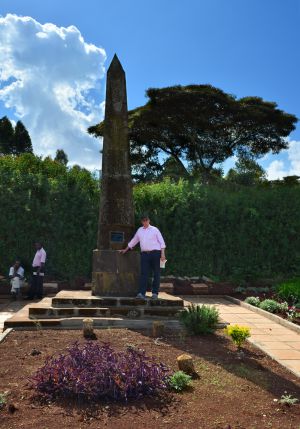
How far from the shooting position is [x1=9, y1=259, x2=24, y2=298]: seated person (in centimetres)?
1242

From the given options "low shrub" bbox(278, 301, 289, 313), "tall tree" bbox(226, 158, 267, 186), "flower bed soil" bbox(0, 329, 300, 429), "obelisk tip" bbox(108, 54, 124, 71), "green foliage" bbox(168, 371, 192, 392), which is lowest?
"flower bed soil" bbox(0, 329, 300, 429)

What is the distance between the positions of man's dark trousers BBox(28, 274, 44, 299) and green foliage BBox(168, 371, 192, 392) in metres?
8.36

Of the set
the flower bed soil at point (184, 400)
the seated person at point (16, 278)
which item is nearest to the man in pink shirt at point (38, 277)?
the seated person at point (16, 278)

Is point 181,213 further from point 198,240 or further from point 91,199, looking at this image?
point 91,199

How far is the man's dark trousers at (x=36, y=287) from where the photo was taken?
40.8ft

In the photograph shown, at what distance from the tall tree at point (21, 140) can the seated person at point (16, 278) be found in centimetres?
4258

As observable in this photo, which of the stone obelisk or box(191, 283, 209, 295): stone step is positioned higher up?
the stone obelisk

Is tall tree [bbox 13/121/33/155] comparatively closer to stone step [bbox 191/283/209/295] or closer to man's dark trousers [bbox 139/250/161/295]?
stone step [bbox 191/283/209/295]

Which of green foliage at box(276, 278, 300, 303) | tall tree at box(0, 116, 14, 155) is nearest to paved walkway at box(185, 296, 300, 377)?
green foliage at box(276, 278, 300, 303)

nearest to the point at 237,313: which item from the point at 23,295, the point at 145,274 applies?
the point at 145,274

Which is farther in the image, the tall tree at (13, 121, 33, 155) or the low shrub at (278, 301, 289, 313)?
the tall tree at (13, 121, 33, 155)

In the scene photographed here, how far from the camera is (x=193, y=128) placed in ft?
98.6

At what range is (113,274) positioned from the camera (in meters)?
8.87

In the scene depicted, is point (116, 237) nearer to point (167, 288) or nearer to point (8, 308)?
point (8, 308)
